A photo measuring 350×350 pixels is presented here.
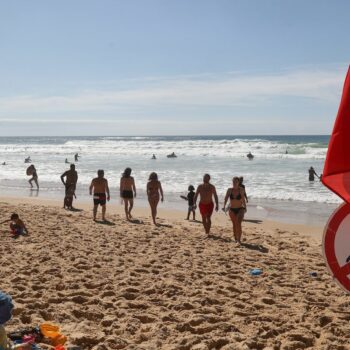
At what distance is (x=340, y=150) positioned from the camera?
1.55 meters

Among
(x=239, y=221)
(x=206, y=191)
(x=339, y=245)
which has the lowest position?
(x=239, y=221)

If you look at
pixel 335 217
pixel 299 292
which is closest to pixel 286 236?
pixel 299 292

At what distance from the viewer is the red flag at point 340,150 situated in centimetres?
152

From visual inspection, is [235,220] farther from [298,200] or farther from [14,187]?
[14,187]

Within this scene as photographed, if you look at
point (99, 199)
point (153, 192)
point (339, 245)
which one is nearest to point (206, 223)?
point (153, 192)

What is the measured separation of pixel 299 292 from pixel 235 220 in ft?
10.9

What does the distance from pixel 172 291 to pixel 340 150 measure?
4.09 m

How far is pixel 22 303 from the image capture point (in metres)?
4.76

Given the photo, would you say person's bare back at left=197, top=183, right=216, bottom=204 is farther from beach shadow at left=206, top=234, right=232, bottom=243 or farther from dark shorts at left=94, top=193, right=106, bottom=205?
dark shorts at left=94, top=193, right=106, bottom=205

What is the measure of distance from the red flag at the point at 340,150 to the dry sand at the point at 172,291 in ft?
8.81

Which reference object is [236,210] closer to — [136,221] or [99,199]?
[136,221]

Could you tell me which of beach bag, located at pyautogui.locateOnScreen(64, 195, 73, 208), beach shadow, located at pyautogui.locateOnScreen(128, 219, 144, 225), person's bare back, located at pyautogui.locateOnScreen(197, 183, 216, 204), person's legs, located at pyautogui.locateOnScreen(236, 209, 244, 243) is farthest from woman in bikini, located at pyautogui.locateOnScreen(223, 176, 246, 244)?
beach bag, located at pyautogui.locateOnScreen(64, 195, 73, 208)

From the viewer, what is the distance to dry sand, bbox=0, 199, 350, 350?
406cm

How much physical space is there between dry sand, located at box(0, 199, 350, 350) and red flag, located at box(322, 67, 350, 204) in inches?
106
